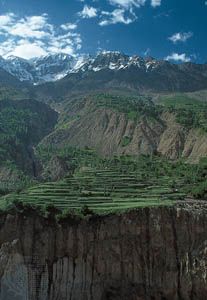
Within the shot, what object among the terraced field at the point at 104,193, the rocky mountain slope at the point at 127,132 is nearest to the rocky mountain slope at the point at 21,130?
the rocky mountain slope at the point at 127,132

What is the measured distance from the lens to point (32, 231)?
50156 mm

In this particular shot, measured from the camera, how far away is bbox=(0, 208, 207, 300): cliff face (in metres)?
48.4

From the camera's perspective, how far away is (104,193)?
58125 millimetres

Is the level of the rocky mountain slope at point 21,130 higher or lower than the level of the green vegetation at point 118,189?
higher

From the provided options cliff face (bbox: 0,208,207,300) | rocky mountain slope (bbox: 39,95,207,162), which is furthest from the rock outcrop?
cliff face (bbox: 0,208,207,300)

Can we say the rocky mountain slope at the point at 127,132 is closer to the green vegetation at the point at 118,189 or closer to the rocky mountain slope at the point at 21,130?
the rocky mountain slope at the point at 21,130

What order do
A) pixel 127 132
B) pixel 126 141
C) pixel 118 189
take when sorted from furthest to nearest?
pixel 127 132 → pixel 126 141 → pixel 118 189

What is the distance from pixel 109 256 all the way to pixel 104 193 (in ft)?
31.9

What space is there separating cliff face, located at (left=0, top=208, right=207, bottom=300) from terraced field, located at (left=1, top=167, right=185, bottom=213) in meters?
1.90

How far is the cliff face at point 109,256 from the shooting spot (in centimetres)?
4844

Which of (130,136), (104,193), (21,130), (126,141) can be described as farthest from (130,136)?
(104,193)

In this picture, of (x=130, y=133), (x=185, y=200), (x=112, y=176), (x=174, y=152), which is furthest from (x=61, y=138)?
(x=185, y=200)

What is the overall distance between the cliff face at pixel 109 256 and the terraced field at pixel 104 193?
1.90 m

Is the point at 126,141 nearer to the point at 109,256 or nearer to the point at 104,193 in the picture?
the point at 104,193
